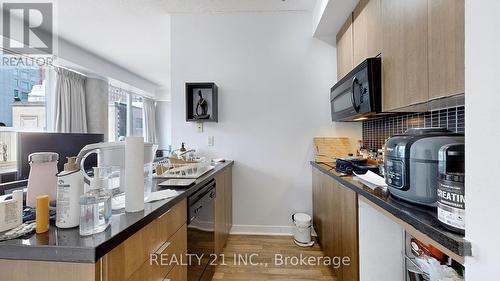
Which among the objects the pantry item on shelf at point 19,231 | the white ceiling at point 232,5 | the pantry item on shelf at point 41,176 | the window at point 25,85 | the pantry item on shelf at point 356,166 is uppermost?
the white ceiling at point 232,5

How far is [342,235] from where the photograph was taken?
5.18ft

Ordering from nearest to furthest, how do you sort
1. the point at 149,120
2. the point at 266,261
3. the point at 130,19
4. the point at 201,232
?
the point at 201,232 → the point at 266,261 → the point at 130,19 → the point at 149,120

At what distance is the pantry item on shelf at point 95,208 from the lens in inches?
26.5

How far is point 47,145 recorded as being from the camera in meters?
1.99

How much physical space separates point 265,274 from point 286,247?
520 millimetres

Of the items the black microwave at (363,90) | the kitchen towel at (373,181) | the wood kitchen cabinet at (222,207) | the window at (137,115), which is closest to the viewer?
the kitchen towel at (373,181)

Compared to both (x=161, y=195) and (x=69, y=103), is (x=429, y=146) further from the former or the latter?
(x=69, y=103)

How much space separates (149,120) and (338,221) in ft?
20.9

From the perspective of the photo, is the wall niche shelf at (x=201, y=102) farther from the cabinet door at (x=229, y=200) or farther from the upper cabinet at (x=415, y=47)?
the upper cabinet at (x=415, y=47)

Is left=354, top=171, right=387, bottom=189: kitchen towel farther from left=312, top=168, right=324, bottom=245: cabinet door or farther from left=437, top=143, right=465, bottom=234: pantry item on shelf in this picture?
left=312, top=168, right=324, bottom=245: cabinet door

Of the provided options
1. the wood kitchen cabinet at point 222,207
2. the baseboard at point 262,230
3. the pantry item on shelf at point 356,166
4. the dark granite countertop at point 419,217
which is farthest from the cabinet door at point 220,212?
the dark granite countertop at point 419,217

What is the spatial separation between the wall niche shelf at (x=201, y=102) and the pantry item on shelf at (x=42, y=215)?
6.56ft

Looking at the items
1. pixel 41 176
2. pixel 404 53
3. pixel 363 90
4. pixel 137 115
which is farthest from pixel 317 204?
pixel 137 115
